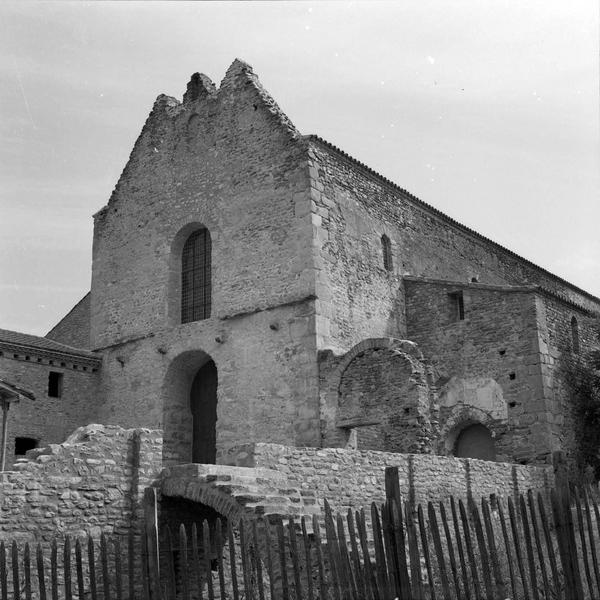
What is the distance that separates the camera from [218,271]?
20016 millimetres

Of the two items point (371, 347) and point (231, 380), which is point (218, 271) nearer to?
point (231, 380)

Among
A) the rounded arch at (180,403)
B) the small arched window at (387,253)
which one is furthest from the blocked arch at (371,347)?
the rounded arch at (180,403)

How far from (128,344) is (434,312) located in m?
8.06

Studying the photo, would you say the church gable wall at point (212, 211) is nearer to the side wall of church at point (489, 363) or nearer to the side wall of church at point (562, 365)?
the side wall of church at point (489, 363)

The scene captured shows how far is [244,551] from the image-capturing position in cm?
764

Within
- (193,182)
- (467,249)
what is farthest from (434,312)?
(193,182)

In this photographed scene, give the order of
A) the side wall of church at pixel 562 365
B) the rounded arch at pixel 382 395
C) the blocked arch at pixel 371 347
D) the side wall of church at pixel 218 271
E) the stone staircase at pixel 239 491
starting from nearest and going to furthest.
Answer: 1. the stone staircase at pixel 239 491
2. the rounded arch at pixel 382 395
3. the blocked arch at pixel 371 347
4. the side wall of church at pixel 218 271
5. the side wall of church at pixel 562 365

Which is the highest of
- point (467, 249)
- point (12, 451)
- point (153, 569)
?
point (467, 249)

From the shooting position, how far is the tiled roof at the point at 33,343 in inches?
771

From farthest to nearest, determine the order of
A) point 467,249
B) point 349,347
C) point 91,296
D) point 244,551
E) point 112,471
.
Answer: point 467,249
point 91,296
point 349,347
point 112,471
point 244,551

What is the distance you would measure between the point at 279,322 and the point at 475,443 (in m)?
5.55

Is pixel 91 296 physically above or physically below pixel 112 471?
above

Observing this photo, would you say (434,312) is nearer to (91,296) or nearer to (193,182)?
(193,182)

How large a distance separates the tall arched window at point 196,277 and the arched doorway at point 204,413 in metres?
1.38
